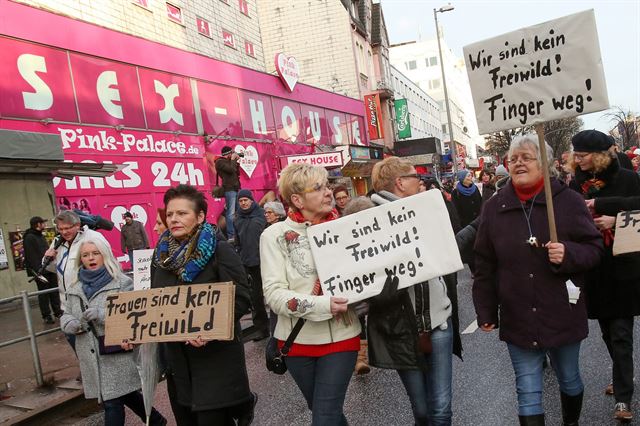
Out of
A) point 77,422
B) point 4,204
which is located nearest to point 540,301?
point 77,422

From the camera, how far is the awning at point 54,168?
837 centimetres

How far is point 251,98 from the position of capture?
808 inches

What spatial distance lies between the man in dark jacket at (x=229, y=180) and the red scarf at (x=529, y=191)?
8693 millimetres

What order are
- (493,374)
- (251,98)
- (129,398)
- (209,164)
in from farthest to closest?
1. (251,98)
2. (209,164)
3. (493,374)
4. (129,398)

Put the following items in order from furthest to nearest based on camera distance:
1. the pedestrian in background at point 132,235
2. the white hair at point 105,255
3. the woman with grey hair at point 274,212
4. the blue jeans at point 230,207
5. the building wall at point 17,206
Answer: the pedestrian in background at point 132,235
the blue jeans at point 230,207
the building wall at point 17,206
the woman with grey hair at point 274,212
the white hair at point 105,255

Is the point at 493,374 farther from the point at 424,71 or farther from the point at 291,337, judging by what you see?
the point at 424,71

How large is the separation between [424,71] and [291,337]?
88.5 m

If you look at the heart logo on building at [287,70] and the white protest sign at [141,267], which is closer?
the white protest sign at [141,267]

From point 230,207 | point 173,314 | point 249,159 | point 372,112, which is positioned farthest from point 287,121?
point 173,314

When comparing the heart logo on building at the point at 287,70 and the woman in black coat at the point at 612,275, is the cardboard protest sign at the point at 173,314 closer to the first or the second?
the woman in black coat at the point at 612,275

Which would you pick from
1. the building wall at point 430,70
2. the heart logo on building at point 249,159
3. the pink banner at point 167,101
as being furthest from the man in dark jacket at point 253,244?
the building wall at point 430,70

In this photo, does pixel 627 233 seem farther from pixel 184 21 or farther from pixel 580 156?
pixel 184 21

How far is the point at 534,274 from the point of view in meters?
3.18

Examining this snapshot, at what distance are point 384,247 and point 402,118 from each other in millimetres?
41181
